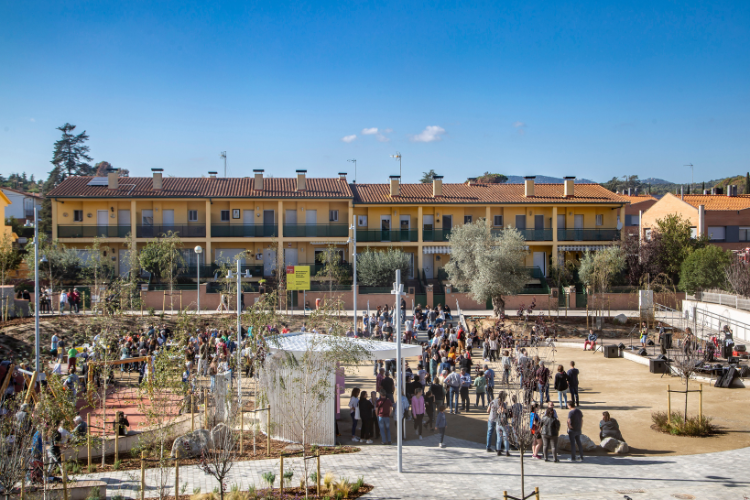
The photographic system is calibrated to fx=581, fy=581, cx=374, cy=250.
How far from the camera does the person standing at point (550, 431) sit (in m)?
11.6

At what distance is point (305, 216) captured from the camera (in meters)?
41.1

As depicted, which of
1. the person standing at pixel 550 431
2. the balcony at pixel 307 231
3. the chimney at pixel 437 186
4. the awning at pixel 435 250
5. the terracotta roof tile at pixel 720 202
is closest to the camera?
the person standing at pixel 550 431

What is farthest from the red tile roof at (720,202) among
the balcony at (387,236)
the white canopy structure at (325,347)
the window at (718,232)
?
the white canopy structure at (325,347)

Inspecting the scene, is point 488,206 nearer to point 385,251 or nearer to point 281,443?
point 385,251

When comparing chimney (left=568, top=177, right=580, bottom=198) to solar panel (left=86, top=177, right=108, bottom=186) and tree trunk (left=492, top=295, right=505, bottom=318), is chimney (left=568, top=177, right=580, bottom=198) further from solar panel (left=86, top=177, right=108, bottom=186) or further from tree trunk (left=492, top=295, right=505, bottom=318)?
solar panel (left=86, top=177, right=108, bottom=186)

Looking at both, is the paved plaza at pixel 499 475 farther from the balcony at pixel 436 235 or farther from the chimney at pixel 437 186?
the chimney at pixel 437 186

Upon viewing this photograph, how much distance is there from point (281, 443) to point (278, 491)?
313 cm

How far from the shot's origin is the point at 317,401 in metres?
12.2

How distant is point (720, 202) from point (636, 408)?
3723cm

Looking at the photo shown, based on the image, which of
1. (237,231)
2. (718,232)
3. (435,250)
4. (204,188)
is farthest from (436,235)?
(718,232)

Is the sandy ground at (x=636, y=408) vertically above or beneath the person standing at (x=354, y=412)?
beneath

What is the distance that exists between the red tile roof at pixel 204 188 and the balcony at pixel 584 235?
51.0 feet

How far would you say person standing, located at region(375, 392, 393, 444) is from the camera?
12758mm

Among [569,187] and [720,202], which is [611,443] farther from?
[720,202]
